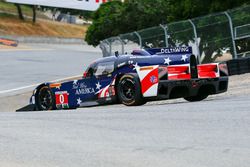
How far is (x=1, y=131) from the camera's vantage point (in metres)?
9.83

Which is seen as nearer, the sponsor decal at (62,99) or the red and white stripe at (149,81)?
the red and white stripe at (149,81)

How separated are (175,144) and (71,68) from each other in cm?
3340

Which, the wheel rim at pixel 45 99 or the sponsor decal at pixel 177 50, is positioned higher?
the sponsor decal at pixel 177 50

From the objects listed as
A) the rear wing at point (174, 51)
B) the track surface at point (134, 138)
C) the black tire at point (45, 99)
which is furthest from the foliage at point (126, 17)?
the track surface at point (134, 138)

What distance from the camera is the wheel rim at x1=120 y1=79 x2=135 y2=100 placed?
13.0 m

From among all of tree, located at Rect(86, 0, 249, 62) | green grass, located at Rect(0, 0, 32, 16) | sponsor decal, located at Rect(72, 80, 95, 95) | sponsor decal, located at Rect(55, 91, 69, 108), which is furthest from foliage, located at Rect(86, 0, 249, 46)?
sponsor decal, located at Rect(72, 80, 95, 95)

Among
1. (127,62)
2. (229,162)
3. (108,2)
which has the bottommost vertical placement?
(229,162)

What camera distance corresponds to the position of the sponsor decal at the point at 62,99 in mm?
14760

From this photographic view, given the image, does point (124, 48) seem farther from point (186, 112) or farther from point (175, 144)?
point (175, 144)

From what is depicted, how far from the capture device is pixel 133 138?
8383 mm

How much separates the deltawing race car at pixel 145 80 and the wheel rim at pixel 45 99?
51cm

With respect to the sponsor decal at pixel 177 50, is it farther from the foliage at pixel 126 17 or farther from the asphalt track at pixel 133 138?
the foliage at pixel 126 17

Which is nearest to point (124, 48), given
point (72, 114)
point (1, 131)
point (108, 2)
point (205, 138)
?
point (72, 114)

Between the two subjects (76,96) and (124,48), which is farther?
(124,48)
